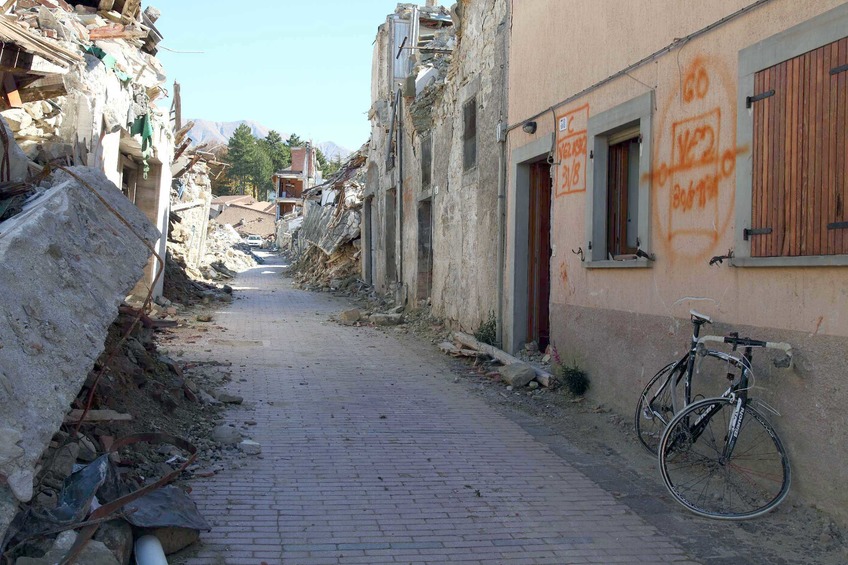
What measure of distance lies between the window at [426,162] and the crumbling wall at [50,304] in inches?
457

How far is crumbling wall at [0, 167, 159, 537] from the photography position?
288 cm

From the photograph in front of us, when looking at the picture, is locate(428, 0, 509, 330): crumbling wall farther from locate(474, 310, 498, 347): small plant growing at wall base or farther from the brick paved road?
the brick paved road

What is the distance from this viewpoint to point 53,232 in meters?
4.15

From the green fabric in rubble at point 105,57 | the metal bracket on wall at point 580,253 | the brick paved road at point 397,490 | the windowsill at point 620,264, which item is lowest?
the brick paved road at point 397,490

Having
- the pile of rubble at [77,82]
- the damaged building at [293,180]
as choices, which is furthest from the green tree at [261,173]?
the pile of rubble at [77,82]

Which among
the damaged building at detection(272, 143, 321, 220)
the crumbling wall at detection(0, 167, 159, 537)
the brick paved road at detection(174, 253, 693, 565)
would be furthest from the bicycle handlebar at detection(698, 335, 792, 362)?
the damaged building at detection(272, 143, 321, 220)

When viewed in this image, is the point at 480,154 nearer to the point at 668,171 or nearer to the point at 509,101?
the point at 509,101

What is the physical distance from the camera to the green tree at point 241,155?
3219 inches

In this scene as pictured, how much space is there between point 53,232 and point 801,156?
15.4ft

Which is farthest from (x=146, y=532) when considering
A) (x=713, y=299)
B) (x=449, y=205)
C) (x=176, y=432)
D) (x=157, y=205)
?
(x=157, y=205)

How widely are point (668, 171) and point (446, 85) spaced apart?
328 inches

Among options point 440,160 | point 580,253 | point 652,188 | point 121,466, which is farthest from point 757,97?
point 440,160

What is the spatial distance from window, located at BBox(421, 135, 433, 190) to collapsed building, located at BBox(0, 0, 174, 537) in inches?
267

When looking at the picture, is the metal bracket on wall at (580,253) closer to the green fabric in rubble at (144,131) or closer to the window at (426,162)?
the green fabric in rubble at (144,131)
